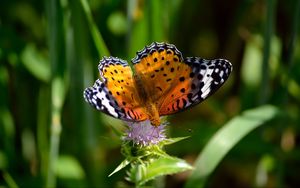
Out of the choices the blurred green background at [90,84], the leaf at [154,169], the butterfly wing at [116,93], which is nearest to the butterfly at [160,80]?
the butterfly wing at [116,93]

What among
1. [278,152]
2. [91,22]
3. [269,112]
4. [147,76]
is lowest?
[278,152]

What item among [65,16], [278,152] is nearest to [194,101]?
→ [65,16]

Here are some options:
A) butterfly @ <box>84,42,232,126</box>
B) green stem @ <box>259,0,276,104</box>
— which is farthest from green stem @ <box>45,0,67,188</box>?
green stem @ <box>259,0,276,104</box>

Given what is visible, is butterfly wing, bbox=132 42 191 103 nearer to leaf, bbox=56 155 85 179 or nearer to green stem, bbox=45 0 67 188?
green stem, bbox=45 0 67 188

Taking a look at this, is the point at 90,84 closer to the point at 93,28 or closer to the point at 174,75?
the point at 93,28

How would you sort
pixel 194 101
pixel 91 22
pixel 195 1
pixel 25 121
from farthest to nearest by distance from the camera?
1. pixel 195 1
2. pixel 25 121
3. pixel 91 22
4. pixel 194 101

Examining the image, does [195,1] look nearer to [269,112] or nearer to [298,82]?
[298,82]
